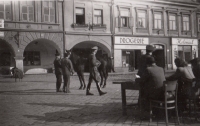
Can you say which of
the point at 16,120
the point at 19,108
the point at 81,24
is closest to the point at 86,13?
the point at 81,24

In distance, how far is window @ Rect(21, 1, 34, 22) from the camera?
68.5ft

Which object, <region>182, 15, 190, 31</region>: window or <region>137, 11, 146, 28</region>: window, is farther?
<region>182, 15, 190, 31</region>: window

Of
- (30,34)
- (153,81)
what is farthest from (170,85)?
(30,34)

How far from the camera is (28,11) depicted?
21031 mm

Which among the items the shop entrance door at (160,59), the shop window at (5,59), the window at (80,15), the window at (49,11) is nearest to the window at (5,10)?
the window at (49,11)

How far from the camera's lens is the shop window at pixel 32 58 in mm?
23047

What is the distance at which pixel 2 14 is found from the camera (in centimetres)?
2005

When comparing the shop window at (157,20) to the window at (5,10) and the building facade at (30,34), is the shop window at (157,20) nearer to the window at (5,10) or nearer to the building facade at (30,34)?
the building facade at (30,34)

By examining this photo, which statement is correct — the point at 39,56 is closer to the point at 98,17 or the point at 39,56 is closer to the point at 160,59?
the point at 98,17

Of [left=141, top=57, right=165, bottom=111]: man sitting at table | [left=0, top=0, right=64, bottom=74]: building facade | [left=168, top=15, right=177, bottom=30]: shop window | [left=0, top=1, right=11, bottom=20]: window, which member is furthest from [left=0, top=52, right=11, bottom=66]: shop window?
[left=141, top=57, right=165, bottom=111]: man sitting at table

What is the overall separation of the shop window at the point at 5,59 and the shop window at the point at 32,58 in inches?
58.0

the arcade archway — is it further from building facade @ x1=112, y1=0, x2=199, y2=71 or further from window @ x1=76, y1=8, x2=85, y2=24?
building facade @ x1=112, y1=0, x2=199, y2=71

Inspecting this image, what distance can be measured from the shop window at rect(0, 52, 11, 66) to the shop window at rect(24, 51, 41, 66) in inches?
58.0

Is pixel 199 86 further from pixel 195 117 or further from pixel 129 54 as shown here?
pixel 129 54
